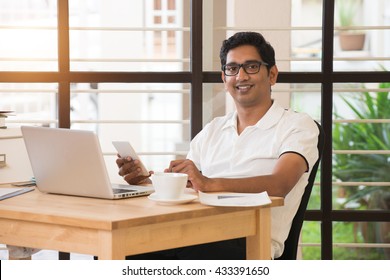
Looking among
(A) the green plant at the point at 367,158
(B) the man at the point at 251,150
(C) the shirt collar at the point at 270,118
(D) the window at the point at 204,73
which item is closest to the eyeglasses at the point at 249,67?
(B) the man at the point at 251,150

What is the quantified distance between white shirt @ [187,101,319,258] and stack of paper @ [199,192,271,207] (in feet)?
1.06

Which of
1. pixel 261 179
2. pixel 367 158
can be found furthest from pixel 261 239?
pixel 367 158

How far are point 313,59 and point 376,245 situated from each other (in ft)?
3.23

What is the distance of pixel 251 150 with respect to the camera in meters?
2.97

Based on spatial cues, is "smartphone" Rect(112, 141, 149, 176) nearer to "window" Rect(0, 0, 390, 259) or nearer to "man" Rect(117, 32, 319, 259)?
"man" Rect(117, 32, 319, 259)

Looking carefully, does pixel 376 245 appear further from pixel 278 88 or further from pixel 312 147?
pixel 312 147

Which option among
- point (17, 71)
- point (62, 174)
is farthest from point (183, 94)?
point (62, 174)

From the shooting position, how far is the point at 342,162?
4.23 meters

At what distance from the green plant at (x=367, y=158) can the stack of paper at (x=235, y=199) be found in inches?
63.7

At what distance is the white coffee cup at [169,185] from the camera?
2361mm

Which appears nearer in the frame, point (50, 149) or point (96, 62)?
point (50, 149)

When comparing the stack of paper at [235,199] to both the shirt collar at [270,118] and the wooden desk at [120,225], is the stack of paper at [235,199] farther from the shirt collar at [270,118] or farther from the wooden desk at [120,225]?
Result: the shirt collar at [270,118]

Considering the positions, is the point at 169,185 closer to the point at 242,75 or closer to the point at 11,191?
the point at 11,191
